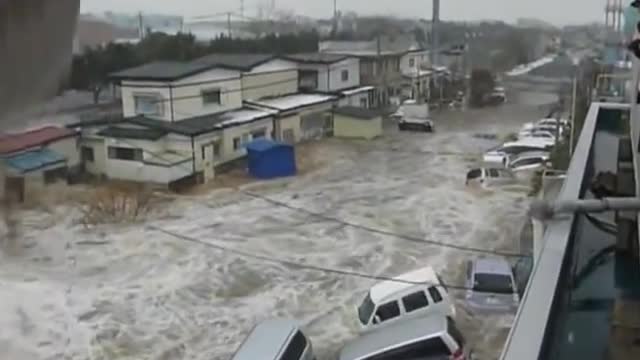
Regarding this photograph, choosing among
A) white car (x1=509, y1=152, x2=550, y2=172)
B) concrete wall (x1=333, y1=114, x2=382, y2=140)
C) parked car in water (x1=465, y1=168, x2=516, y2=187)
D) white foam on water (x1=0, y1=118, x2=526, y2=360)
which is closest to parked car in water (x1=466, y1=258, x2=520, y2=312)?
white foam on water (x1=0, y1=118, x2=526, y2=360)

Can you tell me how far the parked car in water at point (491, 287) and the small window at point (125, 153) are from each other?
2.44 m

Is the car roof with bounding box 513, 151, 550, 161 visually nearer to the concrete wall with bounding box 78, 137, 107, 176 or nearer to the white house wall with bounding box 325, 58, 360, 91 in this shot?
the white house wall with bounding box 325, 58, 360, 91

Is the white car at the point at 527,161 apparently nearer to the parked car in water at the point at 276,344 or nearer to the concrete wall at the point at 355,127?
the concrete wall at the point at 355,127

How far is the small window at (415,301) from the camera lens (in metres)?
2.34

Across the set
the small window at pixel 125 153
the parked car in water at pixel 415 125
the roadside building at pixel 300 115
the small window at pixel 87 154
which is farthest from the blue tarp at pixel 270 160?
the parked car in water at pixel 415 125

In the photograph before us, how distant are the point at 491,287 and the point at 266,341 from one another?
3.04ft

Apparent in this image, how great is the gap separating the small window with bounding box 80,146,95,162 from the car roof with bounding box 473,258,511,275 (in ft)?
7.20

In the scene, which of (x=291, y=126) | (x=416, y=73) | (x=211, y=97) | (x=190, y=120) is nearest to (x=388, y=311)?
(x=190, y=120)

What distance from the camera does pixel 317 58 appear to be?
652 centimetres

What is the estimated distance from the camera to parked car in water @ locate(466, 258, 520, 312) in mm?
2400

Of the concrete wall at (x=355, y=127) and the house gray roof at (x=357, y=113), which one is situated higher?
the house gray roof at (x=357, y=113)

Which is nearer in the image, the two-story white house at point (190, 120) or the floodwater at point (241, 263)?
the floodwater at point (241, 263)

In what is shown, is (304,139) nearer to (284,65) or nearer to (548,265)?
(284,65)

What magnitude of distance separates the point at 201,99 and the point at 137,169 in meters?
0.96
